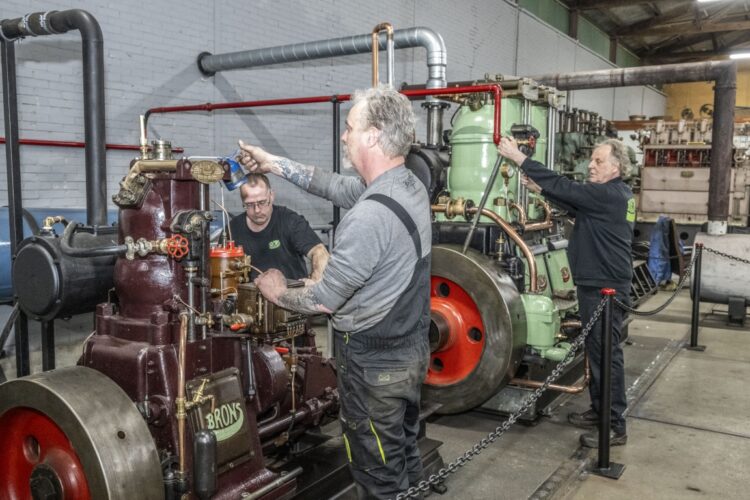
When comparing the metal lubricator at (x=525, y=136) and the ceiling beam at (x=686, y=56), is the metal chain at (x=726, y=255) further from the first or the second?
the ceiling beam at (x=686, y=56)

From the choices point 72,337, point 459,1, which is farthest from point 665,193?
point 72,337

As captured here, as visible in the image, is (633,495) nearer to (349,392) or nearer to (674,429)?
(674,429)

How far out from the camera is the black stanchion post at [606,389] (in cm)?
318

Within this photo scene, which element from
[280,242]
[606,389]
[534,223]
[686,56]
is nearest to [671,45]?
[686,56]

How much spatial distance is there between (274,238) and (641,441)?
Result: 2.40m

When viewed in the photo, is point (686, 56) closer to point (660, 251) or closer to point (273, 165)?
point (660, 251)

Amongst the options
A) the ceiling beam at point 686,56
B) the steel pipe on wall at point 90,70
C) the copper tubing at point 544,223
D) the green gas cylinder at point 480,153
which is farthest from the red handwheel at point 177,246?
the ceiling beam at point 686,56

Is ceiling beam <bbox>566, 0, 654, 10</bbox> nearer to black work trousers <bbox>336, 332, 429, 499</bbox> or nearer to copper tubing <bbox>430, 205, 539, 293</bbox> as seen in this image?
copper tubing <bbox>430, 205, 539, 293</bbox>

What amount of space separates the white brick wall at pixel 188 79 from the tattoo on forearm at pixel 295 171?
2.74 meters

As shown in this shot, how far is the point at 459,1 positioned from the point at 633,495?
26.0ft

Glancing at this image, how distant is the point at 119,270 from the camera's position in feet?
7.32

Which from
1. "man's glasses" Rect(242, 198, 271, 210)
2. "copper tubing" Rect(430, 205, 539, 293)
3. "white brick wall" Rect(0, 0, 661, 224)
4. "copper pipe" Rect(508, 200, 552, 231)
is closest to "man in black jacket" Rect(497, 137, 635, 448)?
"copper tubing" Rect(430, 205, 539, 293)

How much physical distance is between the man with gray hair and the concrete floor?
4.03 feet

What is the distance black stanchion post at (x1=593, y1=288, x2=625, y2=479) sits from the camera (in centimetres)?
318
